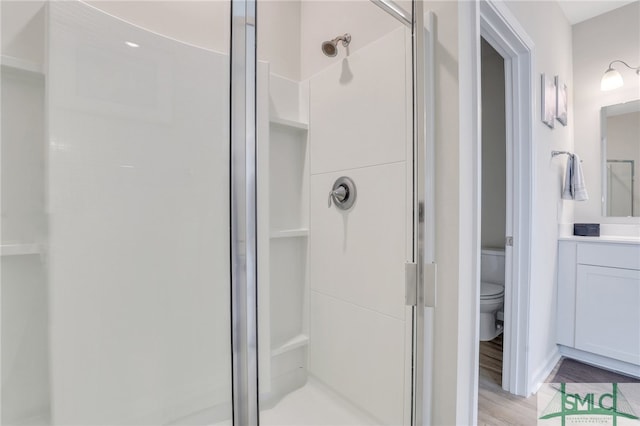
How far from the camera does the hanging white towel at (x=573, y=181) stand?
1.99 m

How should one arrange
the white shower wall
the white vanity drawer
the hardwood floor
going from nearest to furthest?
the white shower wall, the hardwood floor, the white vanity drawer

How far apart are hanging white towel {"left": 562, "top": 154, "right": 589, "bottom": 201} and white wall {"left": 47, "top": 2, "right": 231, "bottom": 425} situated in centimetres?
224

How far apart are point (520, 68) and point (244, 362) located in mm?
1941

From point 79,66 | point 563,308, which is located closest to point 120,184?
point 79,66

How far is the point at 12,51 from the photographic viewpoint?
2.77 feet

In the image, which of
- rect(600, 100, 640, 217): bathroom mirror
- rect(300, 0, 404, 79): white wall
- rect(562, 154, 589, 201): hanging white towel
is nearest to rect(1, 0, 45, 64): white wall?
rect(300, 0, 404, 79): white wall

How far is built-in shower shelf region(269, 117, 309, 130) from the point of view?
1.25 m

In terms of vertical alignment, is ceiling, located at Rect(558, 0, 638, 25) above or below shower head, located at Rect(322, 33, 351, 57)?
above

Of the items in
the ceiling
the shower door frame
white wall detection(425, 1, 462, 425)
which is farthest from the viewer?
the ceiling

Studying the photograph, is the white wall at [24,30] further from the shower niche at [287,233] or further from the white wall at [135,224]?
the shower niche at [287,233]

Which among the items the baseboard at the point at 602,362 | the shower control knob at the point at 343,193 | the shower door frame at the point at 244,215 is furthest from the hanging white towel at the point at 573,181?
the shower door frame at the point at 244,215

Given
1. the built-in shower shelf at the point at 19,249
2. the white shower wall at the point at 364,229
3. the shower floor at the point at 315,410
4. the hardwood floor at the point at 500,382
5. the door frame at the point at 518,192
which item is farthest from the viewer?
the door frame at the point at 518,192

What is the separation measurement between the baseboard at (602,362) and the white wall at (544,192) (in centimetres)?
13

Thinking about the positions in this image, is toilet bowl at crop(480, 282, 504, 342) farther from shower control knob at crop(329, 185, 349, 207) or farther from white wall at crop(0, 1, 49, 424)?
white wall at crop(0, 1, 49, 424)
